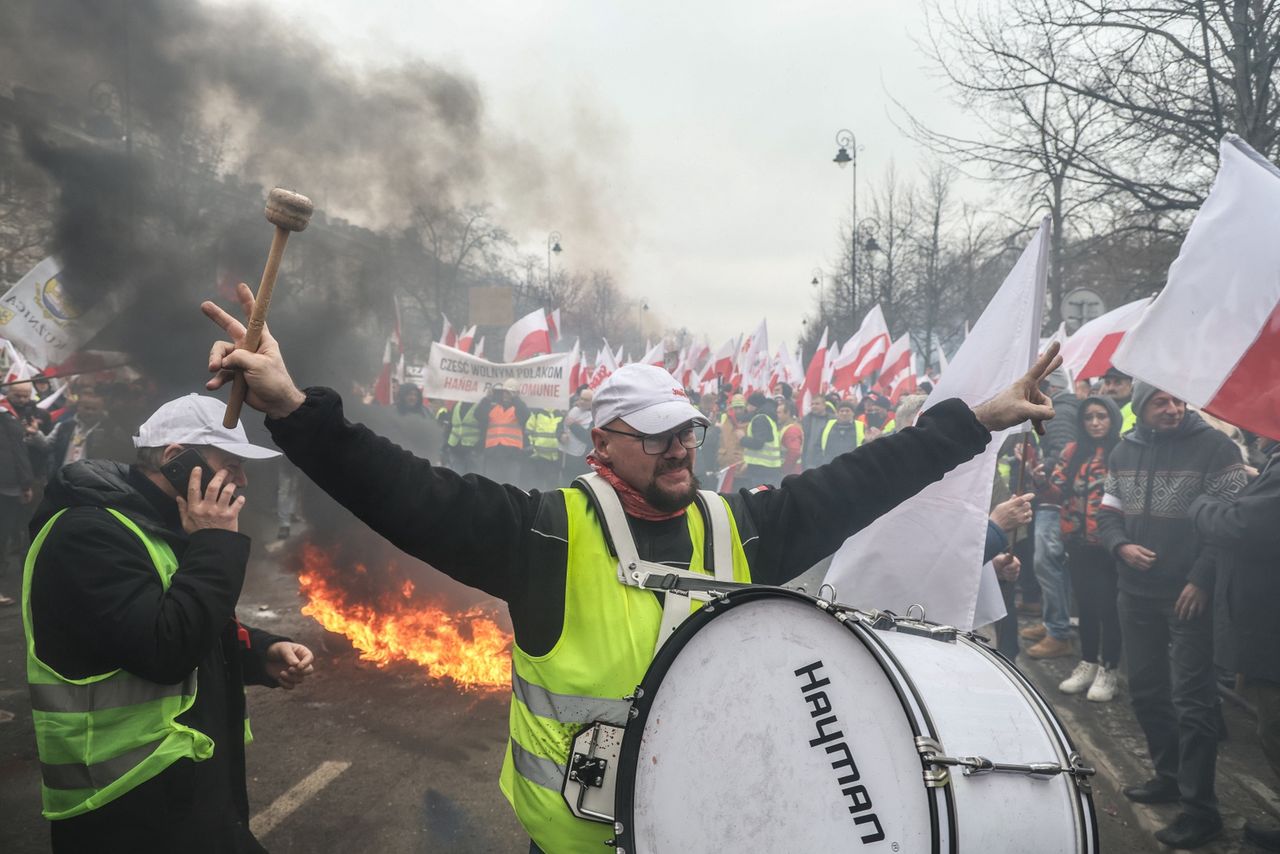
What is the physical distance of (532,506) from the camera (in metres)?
2.27

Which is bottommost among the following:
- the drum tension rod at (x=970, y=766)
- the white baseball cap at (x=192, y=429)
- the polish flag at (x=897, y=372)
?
the drum tension rod at (x=970, y=766)

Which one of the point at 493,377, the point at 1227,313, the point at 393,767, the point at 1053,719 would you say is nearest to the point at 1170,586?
the point at 1227,313

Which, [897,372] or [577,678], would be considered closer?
[577,678]

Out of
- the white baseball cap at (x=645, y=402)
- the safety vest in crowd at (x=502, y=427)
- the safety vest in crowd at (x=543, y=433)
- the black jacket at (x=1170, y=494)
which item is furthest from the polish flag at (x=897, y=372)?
the white baseball cap at (x=645, y=402)

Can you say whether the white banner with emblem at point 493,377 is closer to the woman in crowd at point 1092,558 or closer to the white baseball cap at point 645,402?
the woman in crowd at point 1092,558

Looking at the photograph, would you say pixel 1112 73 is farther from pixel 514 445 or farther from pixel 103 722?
pixel 103 722

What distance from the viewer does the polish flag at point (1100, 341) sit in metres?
7.84

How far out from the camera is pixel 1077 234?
17078mm

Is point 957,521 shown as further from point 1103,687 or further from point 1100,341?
point 1100,341

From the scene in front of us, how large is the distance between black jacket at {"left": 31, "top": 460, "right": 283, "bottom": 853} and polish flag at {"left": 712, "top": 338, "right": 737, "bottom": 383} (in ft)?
48.3

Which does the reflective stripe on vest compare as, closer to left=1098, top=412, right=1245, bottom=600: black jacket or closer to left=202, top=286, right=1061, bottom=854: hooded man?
left=202, top=286, right=1061, bottom=854: hooded man

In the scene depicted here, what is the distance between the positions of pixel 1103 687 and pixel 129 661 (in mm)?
6252

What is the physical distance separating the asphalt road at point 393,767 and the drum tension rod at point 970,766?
285 centimetres

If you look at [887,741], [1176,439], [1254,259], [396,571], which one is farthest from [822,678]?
[396,571]
